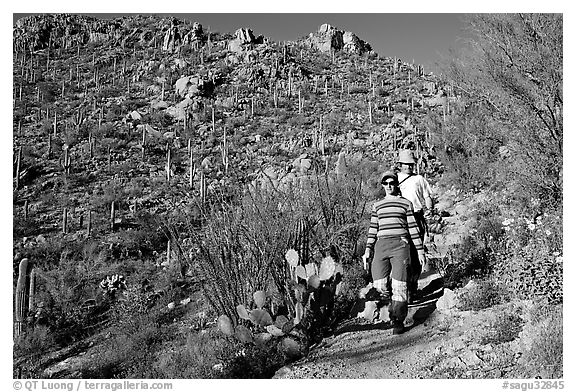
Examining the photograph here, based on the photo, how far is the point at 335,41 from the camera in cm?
3259

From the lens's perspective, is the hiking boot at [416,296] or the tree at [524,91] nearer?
the hiking boot at [416,296]

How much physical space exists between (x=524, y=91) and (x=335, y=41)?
2707cm

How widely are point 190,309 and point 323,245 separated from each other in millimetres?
2485

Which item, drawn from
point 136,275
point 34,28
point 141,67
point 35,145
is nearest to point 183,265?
point 136,275


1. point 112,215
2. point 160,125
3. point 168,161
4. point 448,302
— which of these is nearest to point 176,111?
point 160,125

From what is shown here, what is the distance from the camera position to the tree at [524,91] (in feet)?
21.7

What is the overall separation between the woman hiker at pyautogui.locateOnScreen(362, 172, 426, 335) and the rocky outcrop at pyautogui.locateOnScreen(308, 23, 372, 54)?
29.4 meters

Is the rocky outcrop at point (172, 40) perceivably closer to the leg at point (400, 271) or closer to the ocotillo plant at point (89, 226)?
the ocotillo plant at point (89, 226)

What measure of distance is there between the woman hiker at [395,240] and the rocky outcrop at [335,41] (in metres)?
29.4

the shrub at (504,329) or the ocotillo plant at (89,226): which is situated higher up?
the ocotillo plant at (89,226)

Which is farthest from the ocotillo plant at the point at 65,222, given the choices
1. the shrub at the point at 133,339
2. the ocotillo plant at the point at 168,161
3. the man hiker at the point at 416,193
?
the man hiker at the point at 416,193

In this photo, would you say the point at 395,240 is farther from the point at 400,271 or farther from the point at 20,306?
the point at 20,306

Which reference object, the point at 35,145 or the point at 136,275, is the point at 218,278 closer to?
the point at 136,275

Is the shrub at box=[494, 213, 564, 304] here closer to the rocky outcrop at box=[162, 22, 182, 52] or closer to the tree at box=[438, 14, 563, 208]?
the tree at box=[438, 14, 563, 208]
